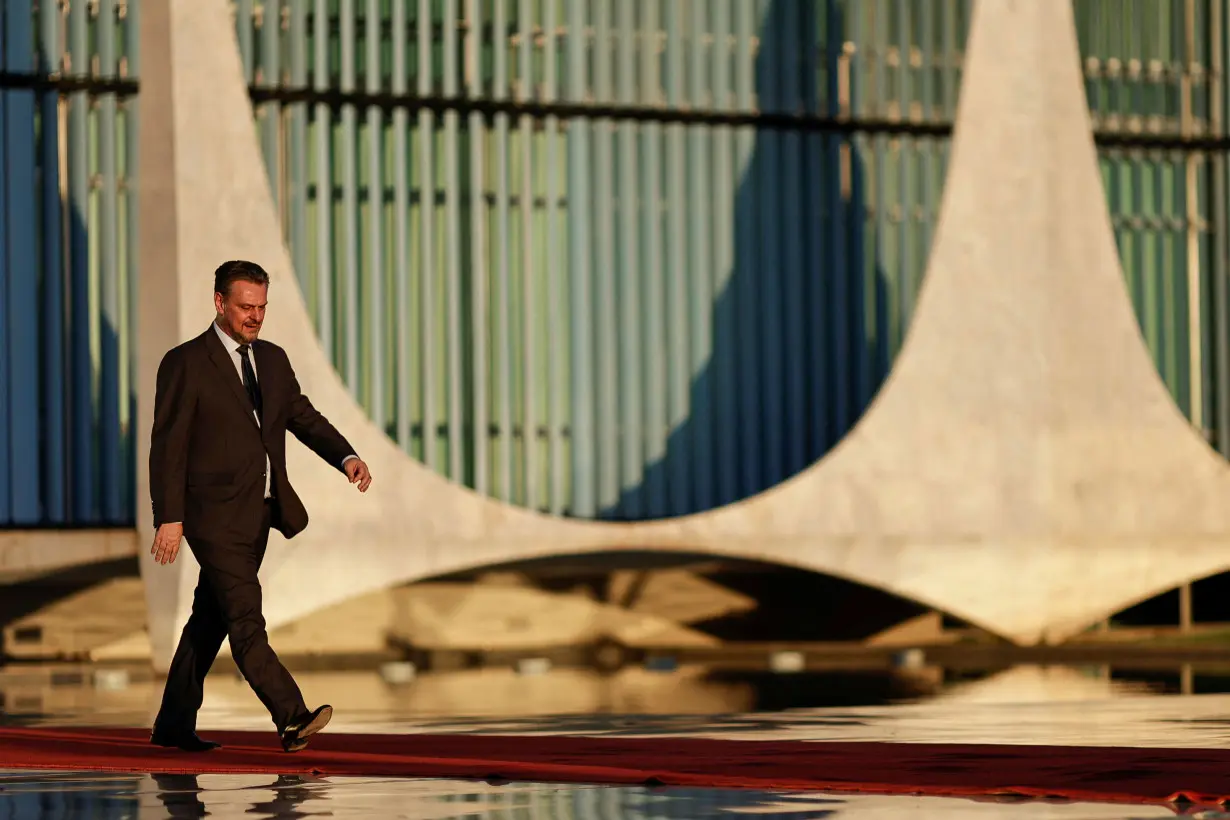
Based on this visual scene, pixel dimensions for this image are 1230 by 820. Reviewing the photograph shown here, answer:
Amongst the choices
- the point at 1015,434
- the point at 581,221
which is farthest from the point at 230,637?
the point at 1015,434

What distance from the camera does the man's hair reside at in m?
8.23

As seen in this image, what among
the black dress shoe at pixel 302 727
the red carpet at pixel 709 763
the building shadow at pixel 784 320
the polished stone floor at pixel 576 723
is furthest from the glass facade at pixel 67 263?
the black dress shoe at pixel 302 727

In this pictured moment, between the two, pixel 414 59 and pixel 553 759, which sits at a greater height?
pixel 414 59

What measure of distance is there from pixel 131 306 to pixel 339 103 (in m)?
1.59

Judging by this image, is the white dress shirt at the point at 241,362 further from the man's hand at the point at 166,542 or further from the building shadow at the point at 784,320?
the building shadow at the point at 784,320

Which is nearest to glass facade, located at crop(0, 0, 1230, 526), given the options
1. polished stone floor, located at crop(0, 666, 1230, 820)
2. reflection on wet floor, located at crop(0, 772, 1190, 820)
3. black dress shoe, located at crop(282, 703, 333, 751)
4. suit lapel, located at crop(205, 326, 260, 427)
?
polished stone floor, located at crop(0, 666, 1230, 820)

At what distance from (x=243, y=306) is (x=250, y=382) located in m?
0.29

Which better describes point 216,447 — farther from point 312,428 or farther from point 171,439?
point 312,428

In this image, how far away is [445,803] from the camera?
684cm

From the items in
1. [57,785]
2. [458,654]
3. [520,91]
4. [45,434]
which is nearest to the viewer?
[57,785]

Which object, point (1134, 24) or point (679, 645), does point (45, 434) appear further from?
point (1134, 24)

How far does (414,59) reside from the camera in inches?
578

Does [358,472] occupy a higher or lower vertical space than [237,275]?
lower

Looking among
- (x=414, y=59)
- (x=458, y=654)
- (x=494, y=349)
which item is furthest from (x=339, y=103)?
(x=458, y=654)
